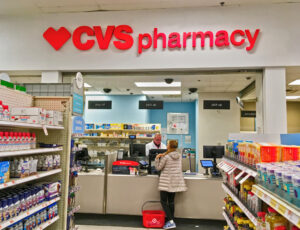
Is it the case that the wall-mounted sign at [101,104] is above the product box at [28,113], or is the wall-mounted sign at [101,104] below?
above

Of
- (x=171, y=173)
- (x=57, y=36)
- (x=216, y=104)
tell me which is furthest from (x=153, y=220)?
(x=57, y=36)

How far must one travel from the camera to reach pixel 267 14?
5.09 meters

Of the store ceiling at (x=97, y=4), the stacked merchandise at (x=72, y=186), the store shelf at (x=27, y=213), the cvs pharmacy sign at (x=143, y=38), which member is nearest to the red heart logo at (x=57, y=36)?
the cvs pharmacy sign at (x=143, y=38)

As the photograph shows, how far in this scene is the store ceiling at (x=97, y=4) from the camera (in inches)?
204

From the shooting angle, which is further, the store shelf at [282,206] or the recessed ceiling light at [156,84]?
the recessed ceiling light at [156,84]

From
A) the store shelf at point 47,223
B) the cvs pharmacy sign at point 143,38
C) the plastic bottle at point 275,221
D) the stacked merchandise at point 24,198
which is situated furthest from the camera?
the cvs pharmacy sign at point 143,38

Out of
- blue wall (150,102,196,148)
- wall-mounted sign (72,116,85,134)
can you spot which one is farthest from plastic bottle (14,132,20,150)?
blue wall (150,102,196,148)

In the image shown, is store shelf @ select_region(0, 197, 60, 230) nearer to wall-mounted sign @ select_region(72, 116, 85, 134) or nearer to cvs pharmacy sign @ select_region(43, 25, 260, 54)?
wall-mounted sign @ select_region(72, 116, 85, 134)

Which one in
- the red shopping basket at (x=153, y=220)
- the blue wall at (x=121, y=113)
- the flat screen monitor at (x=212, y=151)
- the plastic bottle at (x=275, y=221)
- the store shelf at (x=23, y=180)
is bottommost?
the red shopping basket at (x=153, y=220)

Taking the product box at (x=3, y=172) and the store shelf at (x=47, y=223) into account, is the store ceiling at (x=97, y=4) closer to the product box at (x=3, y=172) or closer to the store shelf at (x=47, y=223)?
the product box at (x=3, y=172)

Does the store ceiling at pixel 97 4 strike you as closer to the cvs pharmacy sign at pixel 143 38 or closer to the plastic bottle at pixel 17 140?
the cvs pharmacy sign at pixel 143 38

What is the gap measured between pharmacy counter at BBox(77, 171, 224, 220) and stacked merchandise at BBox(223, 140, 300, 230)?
6.41ft

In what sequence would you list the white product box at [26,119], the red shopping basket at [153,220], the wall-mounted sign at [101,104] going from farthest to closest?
the wall-mounted sign at [101,104]
the red shopping basket at [153,220]
the white product box at [26,119]

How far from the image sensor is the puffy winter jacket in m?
4.57
